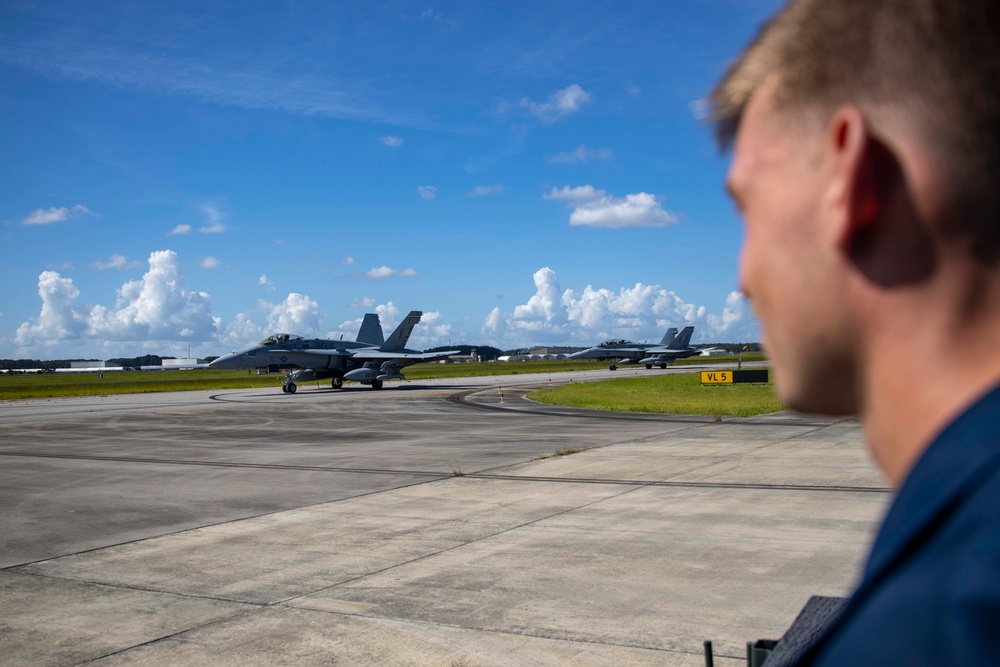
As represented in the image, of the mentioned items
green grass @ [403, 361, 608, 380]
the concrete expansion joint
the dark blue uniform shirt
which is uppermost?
the dark blue uniform shirt

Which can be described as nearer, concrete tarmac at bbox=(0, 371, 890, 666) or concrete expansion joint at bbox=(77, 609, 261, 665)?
concrete expansion joint at bbox=(77, 609, 261, 665)

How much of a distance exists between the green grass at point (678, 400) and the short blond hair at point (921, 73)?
24.1 meters

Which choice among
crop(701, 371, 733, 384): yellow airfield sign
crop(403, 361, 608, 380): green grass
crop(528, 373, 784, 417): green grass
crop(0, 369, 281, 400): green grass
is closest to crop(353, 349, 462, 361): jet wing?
crop(528, 373, 784, 417): green grass

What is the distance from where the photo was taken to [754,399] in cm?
3008

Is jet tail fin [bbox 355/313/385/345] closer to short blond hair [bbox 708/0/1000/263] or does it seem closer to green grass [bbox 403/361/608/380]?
green grass [bbox 403/361/608/380]

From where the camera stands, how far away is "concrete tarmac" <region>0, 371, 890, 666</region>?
6.03m

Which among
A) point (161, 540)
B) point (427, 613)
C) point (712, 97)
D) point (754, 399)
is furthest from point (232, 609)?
point (754, 399)

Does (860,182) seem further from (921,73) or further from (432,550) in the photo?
(432,550)

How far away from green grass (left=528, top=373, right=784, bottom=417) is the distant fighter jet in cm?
4212

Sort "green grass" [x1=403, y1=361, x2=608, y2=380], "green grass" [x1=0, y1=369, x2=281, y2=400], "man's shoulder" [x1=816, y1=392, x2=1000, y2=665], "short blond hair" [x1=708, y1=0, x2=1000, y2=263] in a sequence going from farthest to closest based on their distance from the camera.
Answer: "green grass" [x1=403, y1=361, x2=608, y2=380] < "green grass" [x1=0, y1=369, x2=281, y2=400] < "short blond hair" [x1=708, y1=0, x2=1000, y2=263] < "man's shoulder" [x1=816, y1=392, x2=1000, y2=665]

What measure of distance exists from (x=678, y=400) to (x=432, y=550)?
A: 2334 cm

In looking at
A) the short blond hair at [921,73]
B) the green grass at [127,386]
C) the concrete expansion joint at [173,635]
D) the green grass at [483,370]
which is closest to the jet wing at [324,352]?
the green grass at [127,386]

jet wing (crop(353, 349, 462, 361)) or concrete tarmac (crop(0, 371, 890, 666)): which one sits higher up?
jet wing (crop(353, 349, 462, 361))

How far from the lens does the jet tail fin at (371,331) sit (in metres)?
57.2
